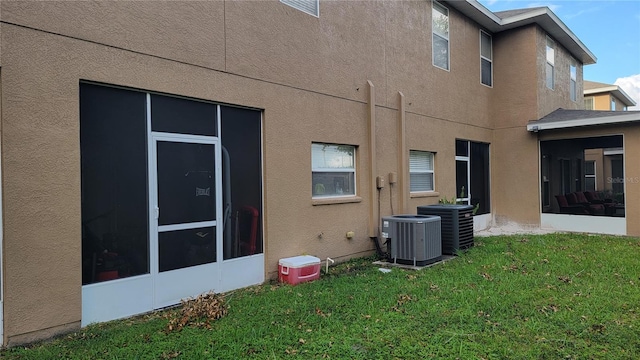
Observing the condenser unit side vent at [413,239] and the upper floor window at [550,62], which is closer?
the condenser unit side vent at [413,239]

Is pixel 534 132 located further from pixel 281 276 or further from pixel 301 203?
pixel 281 276

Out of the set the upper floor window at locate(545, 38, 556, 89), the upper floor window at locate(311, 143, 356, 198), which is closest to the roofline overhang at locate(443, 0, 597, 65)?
the upper floor window at locate(545, 38, 556, 89)

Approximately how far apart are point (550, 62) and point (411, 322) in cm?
1199

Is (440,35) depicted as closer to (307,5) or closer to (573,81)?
(307,5)

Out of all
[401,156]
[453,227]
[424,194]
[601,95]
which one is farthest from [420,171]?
[601,95]

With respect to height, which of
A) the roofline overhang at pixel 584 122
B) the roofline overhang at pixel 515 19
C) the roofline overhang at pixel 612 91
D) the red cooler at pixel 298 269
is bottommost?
the red cooler at pixel 298 269

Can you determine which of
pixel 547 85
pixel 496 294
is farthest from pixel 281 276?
pixel 547 85

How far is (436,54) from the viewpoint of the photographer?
10.3 meters

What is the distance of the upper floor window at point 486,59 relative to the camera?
12.1 metres

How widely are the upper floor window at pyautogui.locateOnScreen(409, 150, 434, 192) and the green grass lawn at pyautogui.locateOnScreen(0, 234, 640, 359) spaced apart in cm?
314

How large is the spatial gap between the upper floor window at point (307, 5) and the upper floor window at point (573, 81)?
11.9 metres

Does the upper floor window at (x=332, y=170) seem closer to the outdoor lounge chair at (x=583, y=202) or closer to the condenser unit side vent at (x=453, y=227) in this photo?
the condenser unit side vent at (x=453, y=227)

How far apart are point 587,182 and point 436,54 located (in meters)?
5.55

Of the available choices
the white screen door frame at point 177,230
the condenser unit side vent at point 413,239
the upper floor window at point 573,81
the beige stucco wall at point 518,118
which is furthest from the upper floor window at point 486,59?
the white screen door frame at point 177,230
